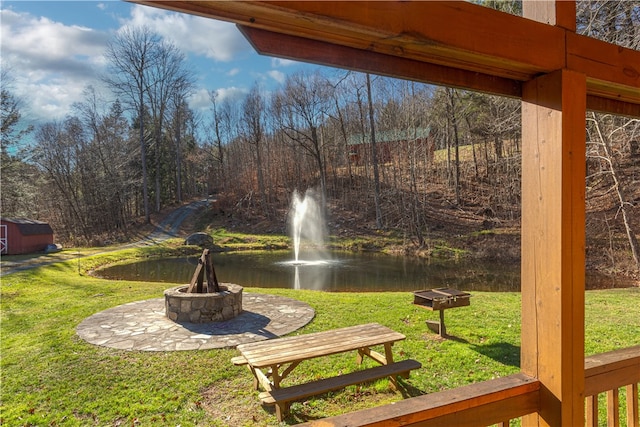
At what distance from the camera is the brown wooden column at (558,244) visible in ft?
5.23

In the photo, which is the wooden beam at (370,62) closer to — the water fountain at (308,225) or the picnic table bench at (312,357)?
the picnic table bench at (312,357)

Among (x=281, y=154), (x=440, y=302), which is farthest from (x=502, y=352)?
(x=281, y=154)

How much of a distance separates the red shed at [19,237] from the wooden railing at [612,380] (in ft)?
63.0

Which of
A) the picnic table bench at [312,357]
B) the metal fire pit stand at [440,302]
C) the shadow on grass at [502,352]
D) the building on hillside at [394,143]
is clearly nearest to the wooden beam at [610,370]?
the picnic table bench at [312,357]

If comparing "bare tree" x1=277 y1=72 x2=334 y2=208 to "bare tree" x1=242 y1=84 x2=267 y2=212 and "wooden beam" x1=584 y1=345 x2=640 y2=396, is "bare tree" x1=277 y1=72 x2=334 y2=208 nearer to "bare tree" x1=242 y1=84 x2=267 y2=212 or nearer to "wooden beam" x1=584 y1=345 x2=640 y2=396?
"bare tree" x1=242 y1=84 x2=267 y2=212

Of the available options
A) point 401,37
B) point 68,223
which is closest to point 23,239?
point 68,223

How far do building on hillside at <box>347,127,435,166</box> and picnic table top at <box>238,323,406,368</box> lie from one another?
18.0 m

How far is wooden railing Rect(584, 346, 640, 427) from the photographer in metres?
1.86

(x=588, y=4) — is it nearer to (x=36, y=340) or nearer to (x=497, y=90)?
(x=497, y=90)

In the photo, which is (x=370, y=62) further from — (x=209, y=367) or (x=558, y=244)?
(x=209, y=367)

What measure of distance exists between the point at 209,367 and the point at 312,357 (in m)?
1.57

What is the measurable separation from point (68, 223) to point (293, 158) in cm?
1521

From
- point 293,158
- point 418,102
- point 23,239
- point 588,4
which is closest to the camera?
point 588,4

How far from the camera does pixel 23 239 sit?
15.6m
